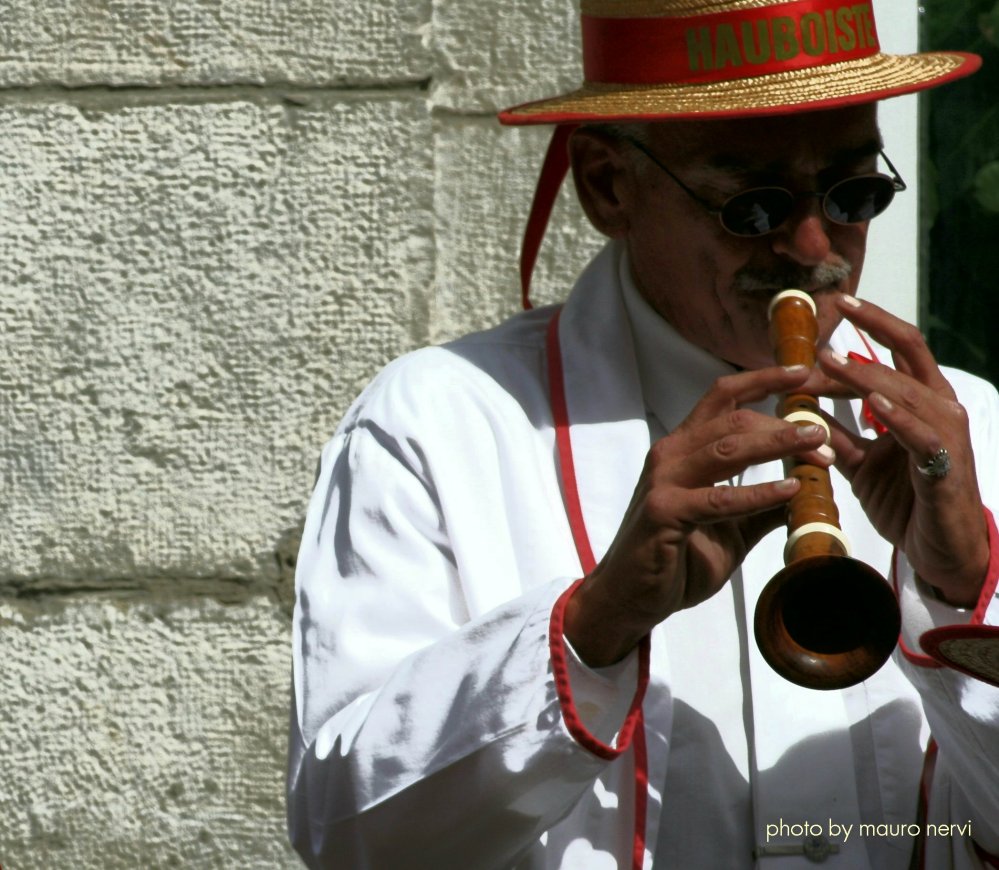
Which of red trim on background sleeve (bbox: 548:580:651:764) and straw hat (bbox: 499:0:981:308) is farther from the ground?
straw hat (bbox: 499:0:981:308)

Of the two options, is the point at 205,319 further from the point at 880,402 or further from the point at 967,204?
the point at 880,402

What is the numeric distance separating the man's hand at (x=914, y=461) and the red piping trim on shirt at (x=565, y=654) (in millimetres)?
410

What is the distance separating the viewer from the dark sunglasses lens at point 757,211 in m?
2.83

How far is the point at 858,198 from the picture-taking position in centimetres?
286

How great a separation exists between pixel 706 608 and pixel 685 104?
75 cm

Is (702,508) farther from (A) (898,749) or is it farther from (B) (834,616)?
(A) (898,749)

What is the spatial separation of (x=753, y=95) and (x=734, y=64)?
0.09 meters

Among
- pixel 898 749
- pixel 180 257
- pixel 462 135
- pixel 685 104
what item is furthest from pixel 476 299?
pixel 898 749

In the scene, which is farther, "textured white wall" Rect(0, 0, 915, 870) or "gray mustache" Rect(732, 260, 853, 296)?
"textured white wall" Rect(0, 0, 915, 870)

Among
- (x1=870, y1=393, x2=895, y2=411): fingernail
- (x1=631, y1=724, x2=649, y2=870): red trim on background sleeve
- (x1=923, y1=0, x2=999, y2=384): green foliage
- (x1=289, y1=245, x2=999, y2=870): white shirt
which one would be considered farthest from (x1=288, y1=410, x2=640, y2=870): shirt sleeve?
(x1=923, y1=0, x2=999, y2=384): green foliage

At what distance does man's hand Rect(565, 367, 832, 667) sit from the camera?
7.57 ft

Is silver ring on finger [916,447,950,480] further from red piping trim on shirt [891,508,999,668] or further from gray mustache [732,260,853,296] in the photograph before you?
gray mustache [732,260,853,296]

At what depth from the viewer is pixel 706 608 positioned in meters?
2.91

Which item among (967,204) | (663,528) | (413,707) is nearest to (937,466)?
(663,528)
